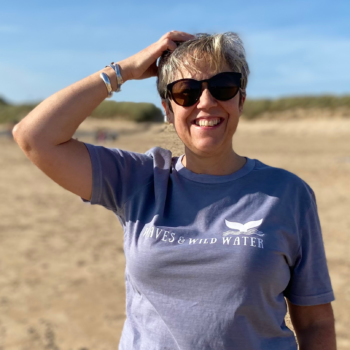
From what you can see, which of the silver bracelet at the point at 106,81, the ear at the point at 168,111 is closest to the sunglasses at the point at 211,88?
the ear at the point at 168,111

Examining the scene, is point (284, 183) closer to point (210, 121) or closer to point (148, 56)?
point (210, 121)

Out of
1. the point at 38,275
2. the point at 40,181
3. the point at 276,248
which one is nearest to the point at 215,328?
the point at 276,248

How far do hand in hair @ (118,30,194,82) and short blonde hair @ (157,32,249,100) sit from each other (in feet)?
0.09

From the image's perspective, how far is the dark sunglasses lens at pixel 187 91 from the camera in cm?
158

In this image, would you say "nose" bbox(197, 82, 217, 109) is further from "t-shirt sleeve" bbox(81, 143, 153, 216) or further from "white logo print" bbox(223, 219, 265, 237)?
"white logo print" bbox(223, 219, 265, 237)

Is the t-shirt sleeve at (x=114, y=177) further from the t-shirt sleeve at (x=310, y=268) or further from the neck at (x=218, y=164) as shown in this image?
the t-shirt sleeve at (x=310, y=268)

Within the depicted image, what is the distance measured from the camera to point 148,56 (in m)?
1.70

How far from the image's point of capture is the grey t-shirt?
4.58ft

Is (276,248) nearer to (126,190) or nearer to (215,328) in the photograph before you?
(215,328)

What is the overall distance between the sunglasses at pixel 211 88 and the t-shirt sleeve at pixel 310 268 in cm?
48

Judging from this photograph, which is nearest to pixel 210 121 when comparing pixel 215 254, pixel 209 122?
pixel 209 122

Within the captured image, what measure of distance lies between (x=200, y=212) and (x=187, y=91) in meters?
0.43

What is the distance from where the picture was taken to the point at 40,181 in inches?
449

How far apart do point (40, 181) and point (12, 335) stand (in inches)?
312
